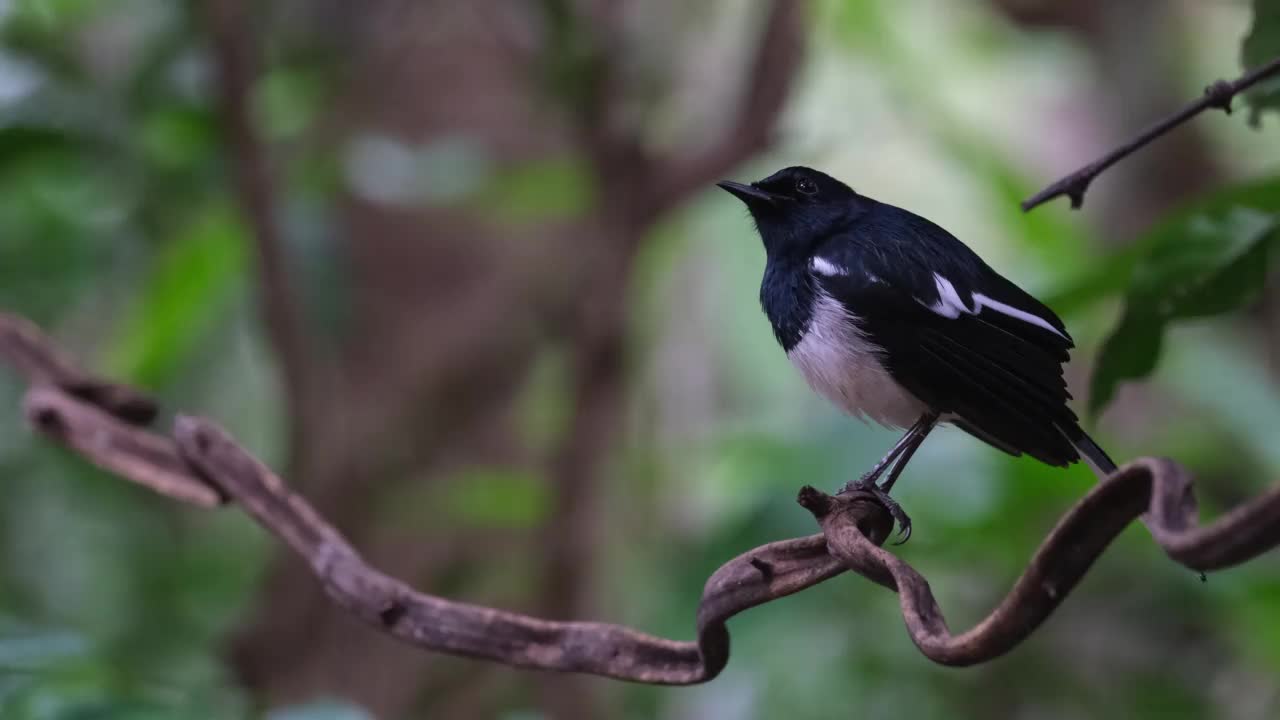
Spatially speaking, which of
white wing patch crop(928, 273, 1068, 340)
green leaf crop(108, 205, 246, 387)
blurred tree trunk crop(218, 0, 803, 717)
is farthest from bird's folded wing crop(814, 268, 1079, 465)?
green leaf crop(108, 205, 246, 387)

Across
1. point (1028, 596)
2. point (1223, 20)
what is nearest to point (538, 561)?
point (1028, 596)

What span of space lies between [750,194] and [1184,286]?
47 cm

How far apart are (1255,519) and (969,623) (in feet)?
8.14

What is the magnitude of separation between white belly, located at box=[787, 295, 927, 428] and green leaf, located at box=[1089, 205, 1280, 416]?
0.20 m

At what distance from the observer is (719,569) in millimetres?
1017

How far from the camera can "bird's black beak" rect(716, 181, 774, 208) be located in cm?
147

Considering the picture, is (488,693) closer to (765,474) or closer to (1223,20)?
(765,474)

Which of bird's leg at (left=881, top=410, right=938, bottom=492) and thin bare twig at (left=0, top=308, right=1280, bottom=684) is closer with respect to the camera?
thin bare twig at (left=0, top=308, right=1280, bottom=684)

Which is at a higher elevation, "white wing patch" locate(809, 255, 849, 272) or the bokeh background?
the bokeh background

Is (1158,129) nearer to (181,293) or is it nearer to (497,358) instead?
(181,293)

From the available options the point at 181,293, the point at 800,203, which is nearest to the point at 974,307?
the point at 800,203

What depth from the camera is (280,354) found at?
2453mm

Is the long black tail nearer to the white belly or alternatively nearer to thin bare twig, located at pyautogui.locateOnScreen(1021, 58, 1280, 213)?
the white belly

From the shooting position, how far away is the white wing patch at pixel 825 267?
4.58 ft
